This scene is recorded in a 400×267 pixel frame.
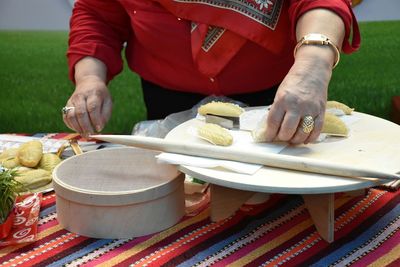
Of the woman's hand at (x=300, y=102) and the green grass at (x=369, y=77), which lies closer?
the woman's hand at (x=300, y=102)

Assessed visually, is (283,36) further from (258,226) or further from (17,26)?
(17,26)

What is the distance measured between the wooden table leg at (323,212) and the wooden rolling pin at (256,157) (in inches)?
2.7

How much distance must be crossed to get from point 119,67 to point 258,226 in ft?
2.07

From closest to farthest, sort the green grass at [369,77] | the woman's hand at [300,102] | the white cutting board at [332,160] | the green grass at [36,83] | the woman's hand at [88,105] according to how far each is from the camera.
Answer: the white cutting board at [332,160], the woman's hand at [300,102], the woman's hand at [88,105], the green grass at [369,77], the green grass at [36,83]

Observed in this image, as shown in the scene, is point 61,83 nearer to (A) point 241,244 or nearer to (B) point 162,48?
(B) point 162,48

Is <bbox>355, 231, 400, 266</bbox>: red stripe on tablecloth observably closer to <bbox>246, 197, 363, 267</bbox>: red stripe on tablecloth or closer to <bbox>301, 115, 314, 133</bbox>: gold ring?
<bbox>246, 197, 363, 267</bbox>: red stripe on tablecloth

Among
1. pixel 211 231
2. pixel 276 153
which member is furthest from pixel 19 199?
pixel 276 153

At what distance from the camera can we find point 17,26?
2350mm

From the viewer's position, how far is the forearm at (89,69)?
1.27 meters

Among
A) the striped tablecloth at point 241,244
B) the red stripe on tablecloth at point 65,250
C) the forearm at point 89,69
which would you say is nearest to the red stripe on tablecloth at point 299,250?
the striped tablecloth at point 241,244

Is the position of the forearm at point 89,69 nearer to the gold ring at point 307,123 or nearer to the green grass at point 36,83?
the gold ring at point 307,123

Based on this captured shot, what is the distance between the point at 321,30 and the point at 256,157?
0.98 feet

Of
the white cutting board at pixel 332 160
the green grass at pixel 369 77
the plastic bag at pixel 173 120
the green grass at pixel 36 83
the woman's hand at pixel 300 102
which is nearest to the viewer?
the white cutting board at pixel 332 160

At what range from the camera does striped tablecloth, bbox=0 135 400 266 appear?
82 centimetres
